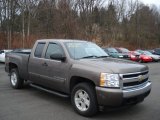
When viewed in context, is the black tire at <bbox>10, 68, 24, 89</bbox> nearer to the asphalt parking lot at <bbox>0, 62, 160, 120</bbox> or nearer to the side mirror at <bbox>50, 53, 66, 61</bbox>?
the asphalt parking lot at <bbox>0, 62, 160, 120</bbox>

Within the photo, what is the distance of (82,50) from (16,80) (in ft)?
10.3

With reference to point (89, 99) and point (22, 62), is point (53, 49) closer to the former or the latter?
point (22, 62)

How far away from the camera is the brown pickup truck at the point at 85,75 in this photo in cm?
584

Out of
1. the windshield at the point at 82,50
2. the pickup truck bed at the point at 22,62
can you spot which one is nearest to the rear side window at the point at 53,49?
the windshield at the point at 82,50

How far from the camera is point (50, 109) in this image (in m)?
6.80

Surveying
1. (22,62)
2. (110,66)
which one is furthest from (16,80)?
(110,66)

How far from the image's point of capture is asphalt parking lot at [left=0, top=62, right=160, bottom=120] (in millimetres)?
6188

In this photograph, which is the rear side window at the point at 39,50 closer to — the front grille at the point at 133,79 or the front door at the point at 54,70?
the front door at the point at 54,70

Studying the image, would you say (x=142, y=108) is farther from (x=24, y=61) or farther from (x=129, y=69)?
(x=24, y=61)

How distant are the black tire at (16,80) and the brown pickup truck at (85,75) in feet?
2.33

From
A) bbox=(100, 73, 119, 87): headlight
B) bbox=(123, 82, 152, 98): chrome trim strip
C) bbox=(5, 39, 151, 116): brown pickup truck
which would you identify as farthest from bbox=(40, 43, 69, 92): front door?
bbox=(123, 82, 152, 98): chrome trim strip

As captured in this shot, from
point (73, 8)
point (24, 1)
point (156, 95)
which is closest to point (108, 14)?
point (73, 8)

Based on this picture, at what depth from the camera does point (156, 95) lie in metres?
8.68

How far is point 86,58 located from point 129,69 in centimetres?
131
